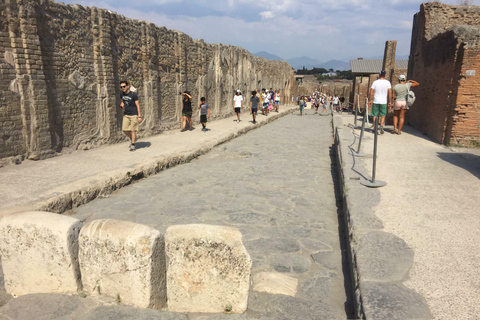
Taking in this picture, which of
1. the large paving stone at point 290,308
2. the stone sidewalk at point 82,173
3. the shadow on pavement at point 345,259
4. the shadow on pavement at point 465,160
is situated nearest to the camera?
the large paving stone at point 290,308

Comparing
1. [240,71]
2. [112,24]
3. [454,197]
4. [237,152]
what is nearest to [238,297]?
[454,197]

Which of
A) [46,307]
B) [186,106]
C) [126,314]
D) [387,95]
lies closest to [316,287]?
[126,314]

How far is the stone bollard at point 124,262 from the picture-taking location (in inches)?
87.1

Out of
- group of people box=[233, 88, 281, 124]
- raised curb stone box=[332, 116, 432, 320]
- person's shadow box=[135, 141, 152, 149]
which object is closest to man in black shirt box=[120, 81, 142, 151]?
person's shadow box=[135, 141, 152, 149]

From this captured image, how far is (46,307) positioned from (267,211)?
3.06 metres

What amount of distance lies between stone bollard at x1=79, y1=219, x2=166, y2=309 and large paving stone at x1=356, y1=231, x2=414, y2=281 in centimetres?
151

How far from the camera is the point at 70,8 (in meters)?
7.49

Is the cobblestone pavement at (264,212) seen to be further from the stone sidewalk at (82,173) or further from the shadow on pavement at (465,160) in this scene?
the shadow on pavement at (465,160)

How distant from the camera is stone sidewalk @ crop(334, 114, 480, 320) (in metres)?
2.28

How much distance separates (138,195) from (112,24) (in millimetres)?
5305

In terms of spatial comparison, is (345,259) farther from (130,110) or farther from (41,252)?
(130,110)

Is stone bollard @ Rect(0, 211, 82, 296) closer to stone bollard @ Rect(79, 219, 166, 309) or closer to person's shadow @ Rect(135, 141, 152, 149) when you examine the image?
stone bollard @ Rect(79, 219, 166, 309)

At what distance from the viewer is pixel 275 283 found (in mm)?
3039

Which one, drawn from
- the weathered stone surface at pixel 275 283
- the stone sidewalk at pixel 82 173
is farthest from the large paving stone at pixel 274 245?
the stone sidewalk at pixel 82 173
